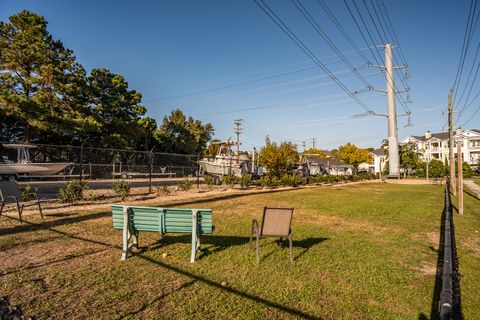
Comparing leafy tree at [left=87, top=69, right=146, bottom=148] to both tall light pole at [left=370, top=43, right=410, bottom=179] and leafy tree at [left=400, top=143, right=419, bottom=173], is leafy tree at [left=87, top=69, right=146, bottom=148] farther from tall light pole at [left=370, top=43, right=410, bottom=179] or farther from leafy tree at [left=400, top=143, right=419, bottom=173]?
leafy tree at [left=400, top=143, right=419, bottom=173]

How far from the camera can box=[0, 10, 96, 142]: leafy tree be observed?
24.8 meters

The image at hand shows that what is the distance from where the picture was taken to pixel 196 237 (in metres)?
5.54

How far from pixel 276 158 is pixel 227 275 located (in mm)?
22245

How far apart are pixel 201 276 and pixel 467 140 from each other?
91628 millimetres

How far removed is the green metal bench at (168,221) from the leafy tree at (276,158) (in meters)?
21.4

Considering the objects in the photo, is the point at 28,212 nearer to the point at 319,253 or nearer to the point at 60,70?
the point at 319,253

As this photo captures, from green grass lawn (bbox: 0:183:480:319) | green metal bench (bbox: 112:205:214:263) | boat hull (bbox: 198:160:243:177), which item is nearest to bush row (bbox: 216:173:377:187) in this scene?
boat hull (bbox: 198:160:243:177)

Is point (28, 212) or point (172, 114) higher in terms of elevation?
point (172, 114)

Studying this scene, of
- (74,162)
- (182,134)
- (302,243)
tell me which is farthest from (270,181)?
(182,134)

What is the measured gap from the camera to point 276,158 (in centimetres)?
2666

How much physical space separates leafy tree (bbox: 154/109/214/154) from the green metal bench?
39610mm

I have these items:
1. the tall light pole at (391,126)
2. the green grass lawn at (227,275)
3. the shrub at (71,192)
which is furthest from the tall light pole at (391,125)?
the shrub at (71,192)

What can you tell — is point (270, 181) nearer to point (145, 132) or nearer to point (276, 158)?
point (276, 158)

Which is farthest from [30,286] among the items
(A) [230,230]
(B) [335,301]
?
(A) [230,230]
